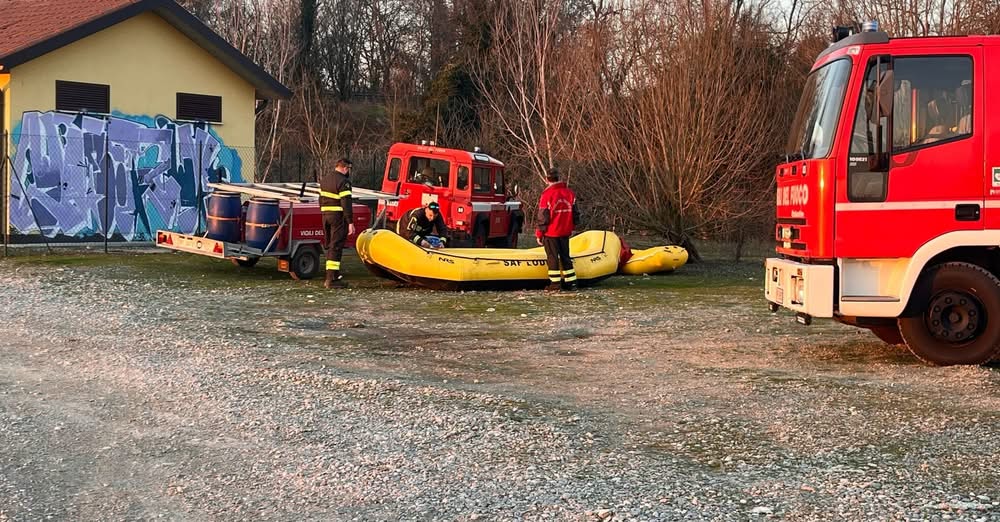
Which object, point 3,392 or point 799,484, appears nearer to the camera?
point 799,484

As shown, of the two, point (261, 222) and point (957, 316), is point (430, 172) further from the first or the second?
point (957, 316)

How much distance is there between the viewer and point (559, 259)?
15.9 meters

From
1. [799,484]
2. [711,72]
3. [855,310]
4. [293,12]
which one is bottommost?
[799,484]

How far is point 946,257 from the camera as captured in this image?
372 inches

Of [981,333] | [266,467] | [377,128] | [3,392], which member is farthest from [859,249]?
[377,128]

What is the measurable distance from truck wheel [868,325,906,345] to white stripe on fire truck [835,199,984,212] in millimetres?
1406

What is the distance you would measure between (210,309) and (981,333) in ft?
28.0

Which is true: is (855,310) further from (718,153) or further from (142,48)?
(142,48)

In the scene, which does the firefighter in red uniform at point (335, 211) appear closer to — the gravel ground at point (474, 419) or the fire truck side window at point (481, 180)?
the gravel ground at point (474, 419)

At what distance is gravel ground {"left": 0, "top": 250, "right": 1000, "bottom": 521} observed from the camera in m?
5.45

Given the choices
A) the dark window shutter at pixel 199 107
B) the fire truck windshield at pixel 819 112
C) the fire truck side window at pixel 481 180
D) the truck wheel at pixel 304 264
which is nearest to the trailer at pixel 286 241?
the truck wheel at pixel 304 264

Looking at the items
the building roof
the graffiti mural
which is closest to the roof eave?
the building roof

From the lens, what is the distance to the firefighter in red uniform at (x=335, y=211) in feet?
52.2

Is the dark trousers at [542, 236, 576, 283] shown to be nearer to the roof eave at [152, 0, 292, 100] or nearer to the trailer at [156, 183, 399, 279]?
the trailer at [156, 183, 399, 279]
